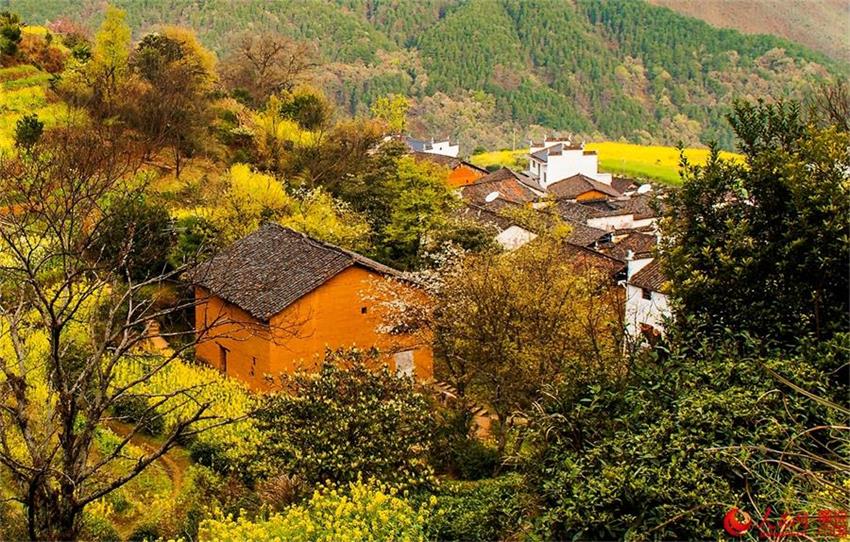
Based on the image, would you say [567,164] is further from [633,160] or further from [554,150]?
[633,160]

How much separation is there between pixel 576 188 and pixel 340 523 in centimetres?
6089

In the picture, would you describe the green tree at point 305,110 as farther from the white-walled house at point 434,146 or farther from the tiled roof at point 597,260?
the white-walled house at point 434,146

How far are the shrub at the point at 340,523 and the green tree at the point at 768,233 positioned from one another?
195 inches

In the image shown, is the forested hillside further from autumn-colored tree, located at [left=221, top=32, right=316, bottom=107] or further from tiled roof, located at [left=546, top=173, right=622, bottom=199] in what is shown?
autumn-colored tree, located at [left=221, top=32, right=316, bottom=107]

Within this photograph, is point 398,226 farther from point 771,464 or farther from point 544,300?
point 771,464

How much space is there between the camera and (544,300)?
19.0m

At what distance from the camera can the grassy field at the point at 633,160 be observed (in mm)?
88631

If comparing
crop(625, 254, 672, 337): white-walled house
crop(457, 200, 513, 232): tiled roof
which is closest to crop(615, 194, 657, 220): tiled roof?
crop(457, 200, 513, 232): tiled roof

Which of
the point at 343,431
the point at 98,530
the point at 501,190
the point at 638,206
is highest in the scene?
the point at 343,431

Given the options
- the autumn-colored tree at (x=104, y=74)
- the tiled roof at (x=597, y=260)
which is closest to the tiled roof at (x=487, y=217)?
the tiled roof at (x=597, y=260)

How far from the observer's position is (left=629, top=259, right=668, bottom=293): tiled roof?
1034 inches

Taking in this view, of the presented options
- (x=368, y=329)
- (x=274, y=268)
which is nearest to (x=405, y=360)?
(x=368, y=329)

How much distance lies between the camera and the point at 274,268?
23750 millimetres

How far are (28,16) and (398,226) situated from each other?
309 ft
